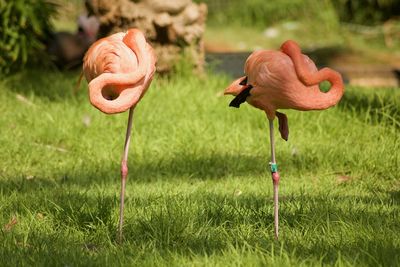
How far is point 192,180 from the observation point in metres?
5.62

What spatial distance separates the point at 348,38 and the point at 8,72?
577 cm

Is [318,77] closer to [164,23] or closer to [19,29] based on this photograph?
[164,23]

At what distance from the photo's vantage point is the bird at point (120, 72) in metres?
3.93

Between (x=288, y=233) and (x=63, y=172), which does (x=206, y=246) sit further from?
(x=63, y=172)

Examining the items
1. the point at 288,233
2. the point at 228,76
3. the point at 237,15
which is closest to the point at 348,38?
the point at 237,15

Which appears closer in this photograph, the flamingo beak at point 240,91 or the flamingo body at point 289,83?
the flamingo body at point 289,83

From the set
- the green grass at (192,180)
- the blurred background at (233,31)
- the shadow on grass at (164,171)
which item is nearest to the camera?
the green grass at (192,180)

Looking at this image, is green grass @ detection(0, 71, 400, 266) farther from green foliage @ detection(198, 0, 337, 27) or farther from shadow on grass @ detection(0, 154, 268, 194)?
green foliage @ detection(198, 0, 337, 27)

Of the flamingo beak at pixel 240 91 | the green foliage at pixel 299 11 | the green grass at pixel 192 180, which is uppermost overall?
the green foliage at pixel 299 11

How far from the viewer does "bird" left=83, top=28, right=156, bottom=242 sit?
3.93 m

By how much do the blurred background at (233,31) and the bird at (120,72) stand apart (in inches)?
147

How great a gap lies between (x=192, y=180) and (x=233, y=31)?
7.82m

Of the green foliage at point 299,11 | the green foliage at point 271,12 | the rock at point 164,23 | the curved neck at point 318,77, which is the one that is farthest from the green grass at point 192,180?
the green foliage at point 271,12

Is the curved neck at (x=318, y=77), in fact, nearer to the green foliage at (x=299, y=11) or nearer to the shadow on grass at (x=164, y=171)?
the shadow on grass at (x=164, y=171)
